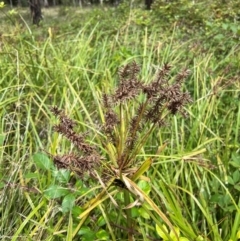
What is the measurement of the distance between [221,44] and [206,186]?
152 cm

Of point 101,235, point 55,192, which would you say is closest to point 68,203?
point 55,192

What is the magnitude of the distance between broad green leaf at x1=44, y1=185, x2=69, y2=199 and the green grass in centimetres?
2

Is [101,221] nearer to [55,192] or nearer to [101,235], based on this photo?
[101,235]

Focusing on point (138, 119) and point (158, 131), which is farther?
point (158, 131)

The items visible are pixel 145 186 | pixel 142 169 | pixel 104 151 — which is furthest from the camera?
pixel 104 151

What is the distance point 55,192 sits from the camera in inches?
47.6

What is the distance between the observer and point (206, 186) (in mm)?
1587

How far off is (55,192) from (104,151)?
0.37m

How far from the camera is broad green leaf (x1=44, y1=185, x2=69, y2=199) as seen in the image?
1.20 m

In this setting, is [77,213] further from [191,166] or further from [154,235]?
[191,166]

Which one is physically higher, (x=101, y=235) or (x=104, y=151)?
(x=104, y=151)

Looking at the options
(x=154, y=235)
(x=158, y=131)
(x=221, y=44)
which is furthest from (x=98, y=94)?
(x=221, y=44)

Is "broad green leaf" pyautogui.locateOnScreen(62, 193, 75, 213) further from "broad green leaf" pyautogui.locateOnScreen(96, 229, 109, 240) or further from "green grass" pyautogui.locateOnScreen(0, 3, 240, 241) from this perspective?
"broad green leaf" pyautogui.locateOnScreen(96, 229, 109, 240)

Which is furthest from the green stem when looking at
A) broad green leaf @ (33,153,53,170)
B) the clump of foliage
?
broad green leaf @ (33,153,53,170)
